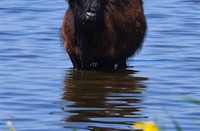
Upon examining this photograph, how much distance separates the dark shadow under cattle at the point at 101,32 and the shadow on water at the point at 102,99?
258 millimetres

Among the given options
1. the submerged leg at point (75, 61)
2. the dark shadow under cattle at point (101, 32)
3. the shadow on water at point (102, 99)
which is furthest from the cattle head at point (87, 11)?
the shadow on water at point (102, 99)

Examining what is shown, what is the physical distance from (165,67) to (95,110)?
3110mm

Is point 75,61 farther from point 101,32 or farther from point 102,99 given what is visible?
point 102,99

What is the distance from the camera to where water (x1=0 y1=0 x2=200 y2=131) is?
9711mm

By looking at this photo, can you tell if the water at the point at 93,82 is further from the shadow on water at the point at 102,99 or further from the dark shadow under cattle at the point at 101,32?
the dark shadow under cattle at the point at 101,32

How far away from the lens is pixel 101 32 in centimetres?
1245

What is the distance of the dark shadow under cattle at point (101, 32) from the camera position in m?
12.2

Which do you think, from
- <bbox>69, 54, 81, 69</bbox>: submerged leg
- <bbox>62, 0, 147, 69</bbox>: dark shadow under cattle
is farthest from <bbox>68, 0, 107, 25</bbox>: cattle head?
<bbox>69, 54, 81, 69</bbox>: submerged leg

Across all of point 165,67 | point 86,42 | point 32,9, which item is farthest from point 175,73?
point 32,9

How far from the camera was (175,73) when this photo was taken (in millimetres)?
12656

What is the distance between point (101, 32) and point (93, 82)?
2.41 feet

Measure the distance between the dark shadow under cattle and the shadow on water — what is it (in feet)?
0.85

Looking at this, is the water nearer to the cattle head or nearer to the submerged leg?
the submerged leg

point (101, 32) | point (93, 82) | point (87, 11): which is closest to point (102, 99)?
point (93, 82)
